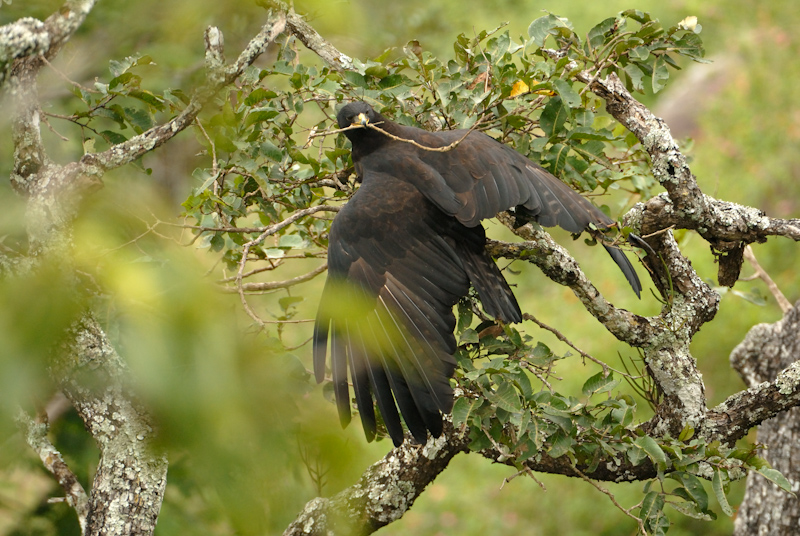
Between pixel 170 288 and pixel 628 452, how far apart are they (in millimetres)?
2003

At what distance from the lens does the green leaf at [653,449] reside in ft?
7.08

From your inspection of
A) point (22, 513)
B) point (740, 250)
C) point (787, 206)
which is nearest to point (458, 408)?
point (740, 250)

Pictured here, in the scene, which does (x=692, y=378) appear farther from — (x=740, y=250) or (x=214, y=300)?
(x=214, y=300)

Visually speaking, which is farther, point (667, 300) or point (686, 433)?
point (667, 300)

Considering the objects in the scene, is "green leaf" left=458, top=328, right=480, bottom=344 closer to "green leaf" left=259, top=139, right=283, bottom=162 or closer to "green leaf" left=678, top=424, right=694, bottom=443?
"green leaf" left=678, top=424, right=694, bottom=443

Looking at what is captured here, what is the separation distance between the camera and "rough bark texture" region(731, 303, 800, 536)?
3.53 m

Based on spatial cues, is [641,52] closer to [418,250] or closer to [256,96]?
[418,250]

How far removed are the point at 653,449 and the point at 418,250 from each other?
0.98m

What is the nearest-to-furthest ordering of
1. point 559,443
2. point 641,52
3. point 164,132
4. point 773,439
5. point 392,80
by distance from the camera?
point 164,132, point 559,443, point 641,52, point 392,80, point 773,439

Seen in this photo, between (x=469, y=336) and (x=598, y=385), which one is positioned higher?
(x=469, y=336)

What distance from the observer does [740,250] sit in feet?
9.03

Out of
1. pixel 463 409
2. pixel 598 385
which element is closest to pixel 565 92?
pixel 598 385

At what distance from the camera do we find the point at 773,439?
368cm

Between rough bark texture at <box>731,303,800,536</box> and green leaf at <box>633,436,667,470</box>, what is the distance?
1648mm
